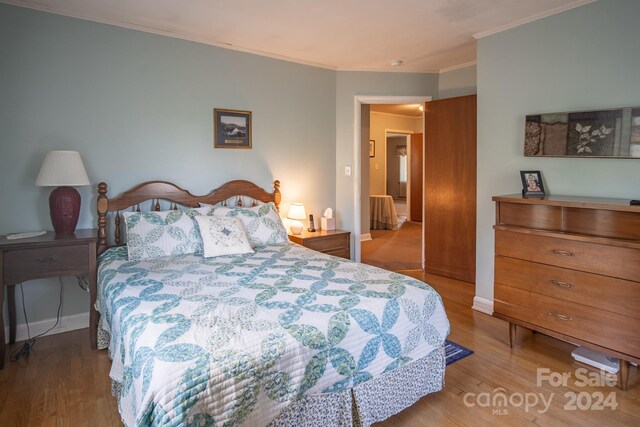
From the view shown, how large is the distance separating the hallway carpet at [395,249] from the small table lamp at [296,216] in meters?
1.39

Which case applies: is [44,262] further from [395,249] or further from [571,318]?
[395,249]

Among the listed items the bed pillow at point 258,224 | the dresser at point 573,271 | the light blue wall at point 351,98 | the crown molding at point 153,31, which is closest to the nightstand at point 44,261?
the bed pillow at point 258,224

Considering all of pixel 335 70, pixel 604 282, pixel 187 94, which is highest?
pixel 335 70

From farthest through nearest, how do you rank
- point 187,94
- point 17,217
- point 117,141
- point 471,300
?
point 471,300
point 187,94
point 117,141
point 17,217

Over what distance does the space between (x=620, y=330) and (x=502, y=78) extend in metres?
2.08

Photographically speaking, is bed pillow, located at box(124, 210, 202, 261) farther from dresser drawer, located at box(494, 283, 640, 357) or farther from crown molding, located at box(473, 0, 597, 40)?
crown molding, located at box(473, 0, 597, 40)

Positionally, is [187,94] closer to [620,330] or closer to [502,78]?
[502,78]

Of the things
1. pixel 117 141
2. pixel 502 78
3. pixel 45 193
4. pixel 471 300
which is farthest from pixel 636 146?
pixel 45 193

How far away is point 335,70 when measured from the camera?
450cm

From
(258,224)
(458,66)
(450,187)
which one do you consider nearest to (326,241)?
(258,224)

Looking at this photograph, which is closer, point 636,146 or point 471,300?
point 636,146

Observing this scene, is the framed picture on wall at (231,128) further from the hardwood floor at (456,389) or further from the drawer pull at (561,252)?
the drawer pull at (561,252)

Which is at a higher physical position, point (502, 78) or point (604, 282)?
point (502, 78)

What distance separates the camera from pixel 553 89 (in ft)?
9.70
